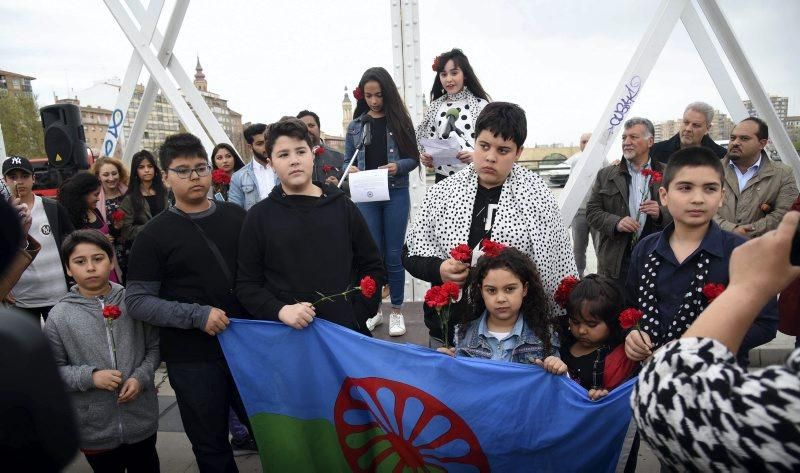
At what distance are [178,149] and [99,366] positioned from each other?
3.63 feet

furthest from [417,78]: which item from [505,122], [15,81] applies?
[15,81]

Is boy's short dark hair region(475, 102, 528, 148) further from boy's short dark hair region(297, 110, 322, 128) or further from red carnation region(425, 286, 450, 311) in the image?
boy's short dark hair region(297, 110, 322, 128)

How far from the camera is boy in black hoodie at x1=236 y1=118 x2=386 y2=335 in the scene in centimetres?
238

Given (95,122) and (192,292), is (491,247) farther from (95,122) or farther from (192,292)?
(95,122)

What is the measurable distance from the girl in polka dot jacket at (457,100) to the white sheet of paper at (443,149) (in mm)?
40

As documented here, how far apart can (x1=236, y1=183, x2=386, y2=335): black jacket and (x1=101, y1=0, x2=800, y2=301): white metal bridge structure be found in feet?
8.62

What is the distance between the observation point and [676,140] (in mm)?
4754

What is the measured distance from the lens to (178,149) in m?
2.50

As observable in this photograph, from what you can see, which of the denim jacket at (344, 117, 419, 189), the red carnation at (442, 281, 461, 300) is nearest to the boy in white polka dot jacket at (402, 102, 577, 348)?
the red carnation at (442, 281, 461, 300)

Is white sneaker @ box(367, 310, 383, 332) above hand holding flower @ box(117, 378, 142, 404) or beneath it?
above

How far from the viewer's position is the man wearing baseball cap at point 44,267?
355 cm

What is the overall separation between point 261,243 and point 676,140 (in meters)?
4.10

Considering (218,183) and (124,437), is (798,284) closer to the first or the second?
(124,437)

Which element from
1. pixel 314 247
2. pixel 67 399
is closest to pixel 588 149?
pixel 314 247
